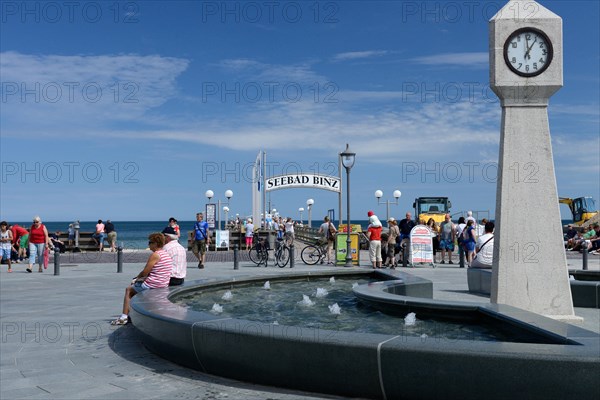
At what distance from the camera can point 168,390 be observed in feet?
18.0

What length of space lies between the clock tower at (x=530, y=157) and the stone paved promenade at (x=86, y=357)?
2.84 ft

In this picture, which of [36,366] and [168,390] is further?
[36,366]

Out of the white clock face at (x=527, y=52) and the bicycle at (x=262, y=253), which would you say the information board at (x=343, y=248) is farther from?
the white clock face at (x=527, y=52)

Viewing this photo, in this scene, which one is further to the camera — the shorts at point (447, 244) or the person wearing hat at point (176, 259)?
the shorts at point (447, 244)

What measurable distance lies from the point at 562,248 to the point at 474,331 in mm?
2558

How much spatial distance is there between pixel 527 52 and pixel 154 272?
6176 millimetres

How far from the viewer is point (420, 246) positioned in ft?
71.0

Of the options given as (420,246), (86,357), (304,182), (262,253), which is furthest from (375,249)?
(304,182)

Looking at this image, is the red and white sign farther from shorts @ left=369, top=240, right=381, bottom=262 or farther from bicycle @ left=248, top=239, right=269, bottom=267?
bicycle @ left=248, top=239, right=269, bottom=267

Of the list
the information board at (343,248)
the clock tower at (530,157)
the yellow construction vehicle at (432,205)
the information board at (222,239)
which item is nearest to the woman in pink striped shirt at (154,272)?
the clock tower at (530,157)

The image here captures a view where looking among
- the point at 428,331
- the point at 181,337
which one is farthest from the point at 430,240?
the point at 181,337

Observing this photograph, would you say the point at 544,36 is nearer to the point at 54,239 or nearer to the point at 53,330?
the point at 53,330

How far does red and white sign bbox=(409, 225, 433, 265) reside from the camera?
21.5 m

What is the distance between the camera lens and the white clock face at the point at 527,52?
8.80 meters
